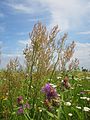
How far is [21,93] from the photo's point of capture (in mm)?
5184

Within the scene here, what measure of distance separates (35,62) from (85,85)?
3247 mm

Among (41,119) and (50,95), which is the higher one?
(50,95)

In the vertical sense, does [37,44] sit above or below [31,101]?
above

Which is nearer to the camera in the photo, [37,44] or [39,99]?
[37,44]

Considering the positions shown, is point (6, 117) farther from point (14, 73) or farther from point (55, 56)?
point (55, 56)

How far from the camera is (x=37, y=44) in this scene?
14.3ft

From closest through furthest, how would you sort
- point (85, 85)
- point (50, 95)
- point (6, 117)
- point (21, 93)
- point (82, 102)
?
point (50, 95)
point (6, 117)
point (21, 93)
point (82, 102)
point (85, 85)

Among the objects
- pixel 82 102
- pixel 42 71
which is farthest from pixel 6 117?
pixel 82 102

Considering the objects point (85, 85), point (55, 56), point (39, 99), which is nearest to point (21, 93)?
point (39, 99)

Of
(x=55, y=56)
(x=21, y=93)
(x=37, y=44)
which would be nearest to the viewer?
(x=37, y=44)

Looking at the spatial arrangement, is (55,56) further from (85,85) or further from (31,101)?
(85,85)

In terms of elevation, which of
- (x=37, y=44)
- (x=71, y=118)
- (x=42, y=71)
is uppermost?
(x=37, y=44)

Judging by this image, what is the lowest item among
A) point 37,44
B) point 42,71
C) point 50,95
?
point 50,95

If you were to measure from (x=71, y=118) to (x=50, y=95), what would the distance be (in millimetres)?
1539
